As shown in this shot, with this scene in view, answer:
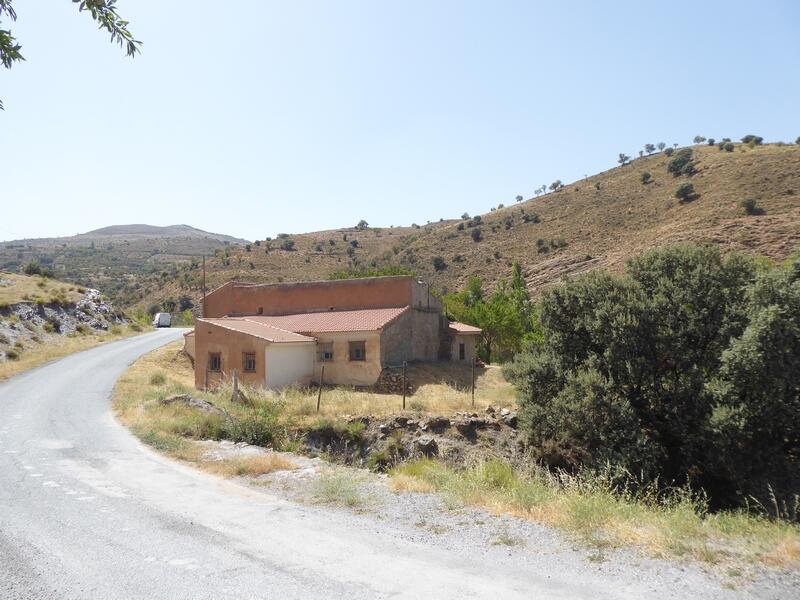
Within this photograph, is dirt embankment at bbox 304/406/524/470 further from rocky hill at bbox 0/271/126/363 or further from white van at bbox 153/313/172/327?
white van at bbox 153/313/172/327

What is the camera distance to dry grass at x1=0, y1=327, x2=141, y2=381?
1150 inches

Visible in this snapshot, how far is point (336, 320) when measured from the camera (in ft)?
108

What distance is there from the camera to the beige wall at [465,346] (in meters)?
38.2

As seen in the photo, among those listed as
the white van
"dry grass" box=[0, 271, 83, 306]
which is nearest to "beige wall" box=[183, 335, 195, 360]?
"dry grass" box=[0, 271, 83, 306]

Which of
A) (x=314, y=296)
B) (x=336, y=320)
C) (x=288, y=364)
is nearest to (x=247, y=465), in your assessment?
(x=288, y=364)

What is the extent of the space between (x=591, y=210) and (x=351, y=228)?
177ft

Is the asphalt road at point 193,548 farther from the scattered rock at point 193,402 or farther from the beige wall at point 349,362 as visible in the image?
the beige wall at point 349,362

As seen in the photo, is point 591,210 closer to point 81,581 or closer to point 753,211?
point 753,211

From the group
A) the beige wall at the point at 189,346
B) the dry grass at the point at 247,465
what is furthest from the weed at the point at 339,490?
the beige wall at the point at 189,346

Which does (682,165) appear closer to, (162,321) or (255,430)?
(162,321)

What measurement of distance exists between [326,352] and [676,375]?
17.2 meters

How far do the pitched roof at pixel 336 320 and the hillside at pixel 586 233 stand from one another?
3101 cm

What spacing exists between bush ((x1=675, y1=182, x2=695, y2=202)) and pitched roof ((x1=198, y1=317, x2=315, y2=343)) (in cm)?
5306

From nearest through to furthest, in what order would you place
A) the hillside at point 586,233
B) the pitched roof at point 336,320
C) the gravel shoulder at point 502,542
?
the gravel shoulder at point 502,542 → the pitched roof at point 336,320 → the hillside at point 586,233
